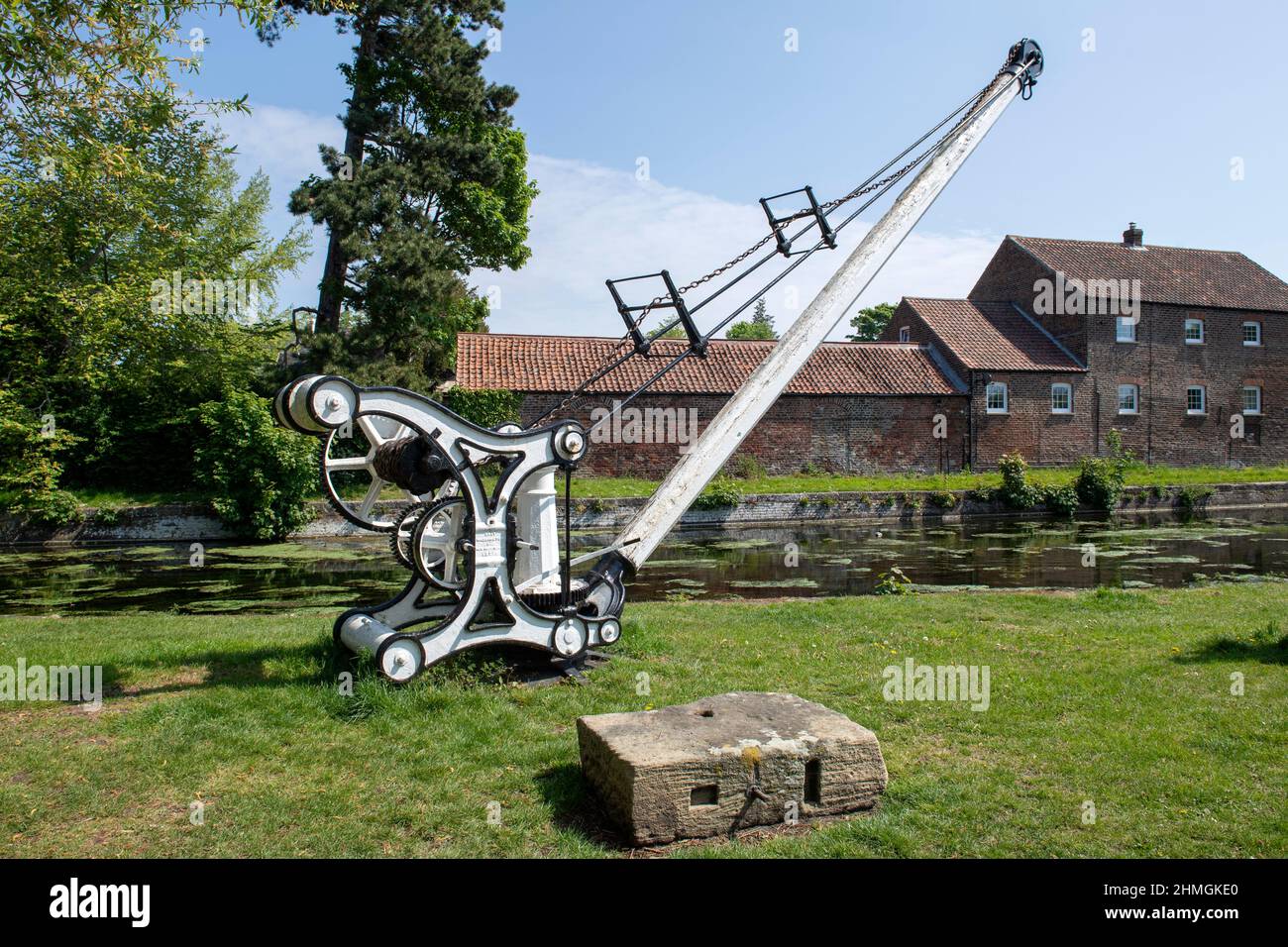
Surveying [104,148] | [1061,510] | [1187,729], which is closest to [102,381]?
[104,148]

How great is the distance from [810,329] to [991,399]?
2940cm

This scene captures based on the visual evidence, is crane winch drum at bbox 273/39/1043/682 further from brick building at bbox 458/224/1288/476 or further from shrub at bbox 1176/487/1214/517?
shrub at bbox 1176/487/1214/517

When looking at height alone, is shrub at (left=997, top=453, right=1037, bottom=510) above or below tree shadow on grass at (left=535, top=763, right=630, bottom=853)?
above

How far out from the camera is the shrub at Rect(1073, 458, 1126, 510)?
26.8 meters

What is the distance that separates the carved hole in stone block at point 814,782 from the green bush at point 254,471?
19.2 meters

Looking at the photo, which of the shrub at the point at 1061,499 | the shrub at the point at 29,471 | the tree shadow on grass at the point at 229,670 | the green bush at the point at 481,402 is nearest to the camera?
the tree shadow on grass at the point at 229,670

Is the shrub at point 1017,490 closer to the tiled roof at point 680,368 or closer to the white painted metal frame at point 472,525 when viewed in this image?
the tiled roof at point 680,368

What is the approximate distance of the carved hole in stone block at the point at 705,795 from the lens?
382cm
